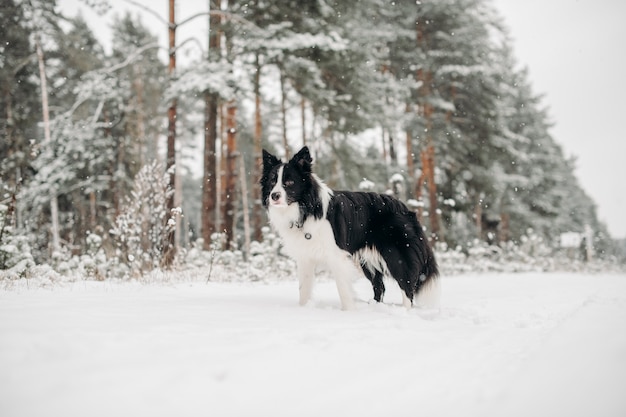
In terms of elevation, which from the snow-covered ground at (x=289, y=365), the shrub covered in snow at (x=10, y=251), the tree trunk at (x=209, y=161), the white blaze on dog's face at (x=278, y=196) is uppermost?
the tree trunk at (x=209, y=161)

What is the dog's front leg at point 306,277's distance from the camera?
464cm

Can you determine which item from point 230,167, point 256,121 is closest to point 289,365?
point 230,167

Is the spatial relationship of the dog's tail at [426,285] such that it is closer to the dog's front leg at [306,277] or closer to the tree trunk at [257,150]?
the dog's front leg at [306,277]

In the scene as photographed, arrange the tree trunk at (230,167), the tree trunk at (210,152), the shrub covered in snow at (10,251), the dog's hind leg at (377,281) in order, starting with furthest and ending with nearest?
the tree trunk at (230,167)
the tree trunk at (210,152)
the shrub covered in snow at (10,251)
the dog's hind leg at (377,281)

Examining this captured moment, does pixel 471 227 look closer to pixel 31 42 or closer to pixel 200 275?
pixel 200 275

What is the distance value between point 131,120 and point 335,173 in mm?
10982

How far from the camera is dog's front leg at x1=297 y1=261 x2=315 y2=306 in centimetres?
464

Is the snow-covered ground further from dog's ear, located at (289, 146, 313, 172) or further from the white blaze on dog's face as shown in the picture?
dog's ear, located at (289, 146, 313, 172)

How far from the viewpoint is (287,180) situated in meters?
4.63

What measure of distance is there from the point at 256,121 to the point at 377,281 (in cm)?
1056

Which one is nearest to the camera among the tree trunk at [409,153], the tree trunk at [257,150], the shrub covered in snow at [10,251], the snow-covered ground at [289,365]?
the snow-covered ground at [289,365]

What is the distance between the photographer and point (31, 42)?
617 inches

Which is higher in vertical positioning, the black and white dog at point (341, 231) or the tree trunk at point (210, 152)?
the tree trunk at point (210, 152)

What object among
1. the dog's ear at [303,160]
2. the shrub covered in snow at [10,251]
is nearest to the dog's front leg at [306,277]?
the dog's ear at [303,160]
